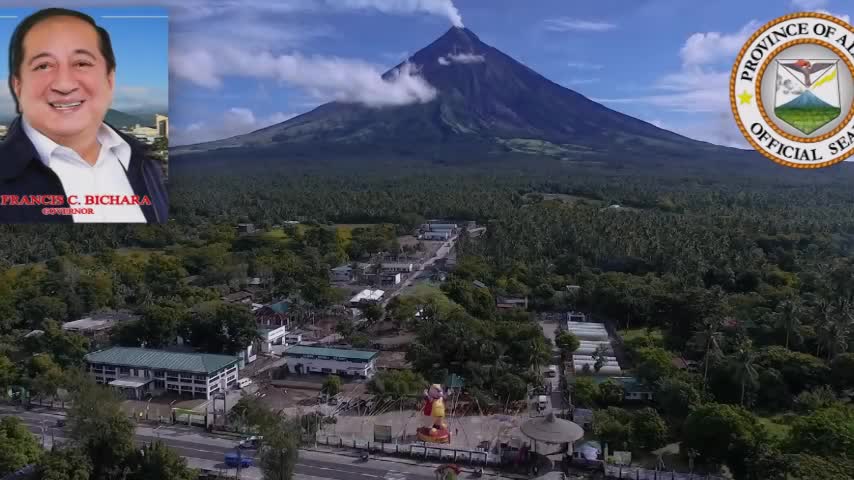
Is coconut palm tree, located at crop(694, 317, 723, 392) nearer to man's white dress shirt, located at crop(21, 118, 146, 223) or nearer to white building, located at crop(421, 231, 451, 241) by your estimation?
man's white dress shirt, located at crop(21, 118, 146, 223)

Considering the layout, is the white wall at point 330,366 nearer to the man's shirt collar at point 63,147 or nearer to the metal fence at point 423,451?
the metal fence at point 423,451

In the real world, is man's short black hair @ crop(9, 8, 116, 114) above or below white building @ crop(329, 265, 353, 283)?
above

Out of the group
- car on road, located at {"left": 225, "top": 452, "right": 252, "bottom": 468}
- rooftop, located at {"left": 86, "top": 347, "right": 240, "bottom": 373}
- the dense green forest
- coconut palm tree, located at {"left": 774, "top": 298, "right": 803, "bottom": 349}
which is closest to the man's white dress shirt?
the dense green forest

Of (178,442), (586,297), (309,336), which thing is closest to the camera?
(178,442)

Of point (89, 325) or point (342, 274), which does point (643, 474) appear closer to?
point (89, 325)

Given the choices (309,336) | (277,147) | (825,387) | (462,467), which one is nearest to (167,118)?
(309,336)

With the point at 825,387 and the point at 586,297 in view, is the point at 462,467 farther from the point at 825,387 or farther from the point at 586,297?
the point at 586,297

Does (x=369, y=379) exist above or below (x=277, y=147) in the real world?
below

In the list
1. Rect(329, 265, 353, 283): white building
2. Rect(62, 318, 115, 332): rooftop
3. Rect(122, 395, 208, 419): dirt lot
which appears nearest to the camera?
Rect(122, 395, 208, 419): dirt lot
